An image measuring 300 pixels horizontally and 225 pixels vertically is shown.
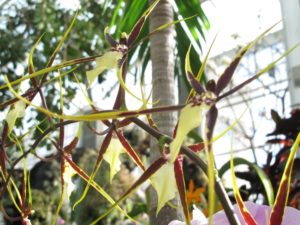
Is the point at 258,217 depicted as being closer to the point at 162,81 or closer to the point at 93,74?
the point at 93,74

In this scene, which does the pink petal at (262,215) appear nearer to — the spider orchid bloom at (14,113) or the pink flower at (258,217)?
the pink flower at (258,217)

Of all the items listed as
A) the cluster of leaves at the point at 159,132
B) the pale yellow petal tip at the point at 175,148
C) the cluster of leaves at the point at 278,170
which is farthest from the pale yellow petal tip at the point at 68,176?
the cluster of leaves at the point at 278,170

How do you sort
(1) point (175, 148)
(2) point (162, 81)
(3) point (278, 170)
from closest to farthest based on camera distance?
(1) point (175, 148) → (2) point (162, 81) → (3) point (278, 170)

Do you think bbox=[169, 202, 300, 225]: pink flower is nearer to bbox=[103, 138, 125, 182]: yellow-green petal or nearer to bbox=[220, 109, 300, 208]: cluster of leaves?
bbox=[103, 138, 125, 182]: yellow-green petal

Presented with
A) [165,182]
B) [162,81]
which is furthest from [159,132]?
[162,81]

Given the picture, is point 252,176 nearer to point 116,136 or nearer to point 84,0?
point 116,136

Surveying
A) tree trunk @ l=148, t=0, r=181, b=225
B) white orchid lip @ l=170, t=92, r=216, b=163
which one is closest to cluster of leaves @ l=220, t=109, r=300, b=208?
tree trunk @ l=148, t=0, r=181, b=225
